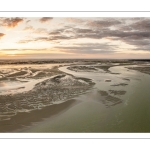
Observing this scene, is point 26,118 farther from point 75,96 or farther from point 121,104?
point 121,104

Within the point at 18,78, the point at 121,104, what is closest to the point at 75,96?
the point at 121,104

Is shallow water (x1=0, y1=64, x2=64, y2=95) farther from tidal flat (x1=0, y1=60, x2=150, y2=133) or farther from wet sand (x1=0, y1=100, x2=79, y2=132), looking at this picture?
wet sand (x1=0, y1=100, x2=79, y2=132)

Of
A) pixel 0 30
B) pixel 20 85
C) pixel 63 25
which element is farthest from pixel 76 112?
pixel 0 30

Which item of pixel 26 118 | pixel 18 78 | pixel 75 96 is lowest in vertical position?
pixel 26 118

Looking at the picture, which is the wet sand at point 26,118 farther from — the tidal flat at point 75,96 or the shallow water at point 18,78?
the shallow water at point 18,78

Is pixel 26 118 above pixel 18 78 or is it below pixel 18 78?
below

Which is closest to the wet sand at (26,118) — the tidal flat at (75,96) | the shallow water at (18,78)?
the tidal flat at (75,96)

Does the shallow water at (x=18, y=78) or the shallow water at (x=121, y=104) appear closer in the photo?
the shallow water at (x=121, y=104)
